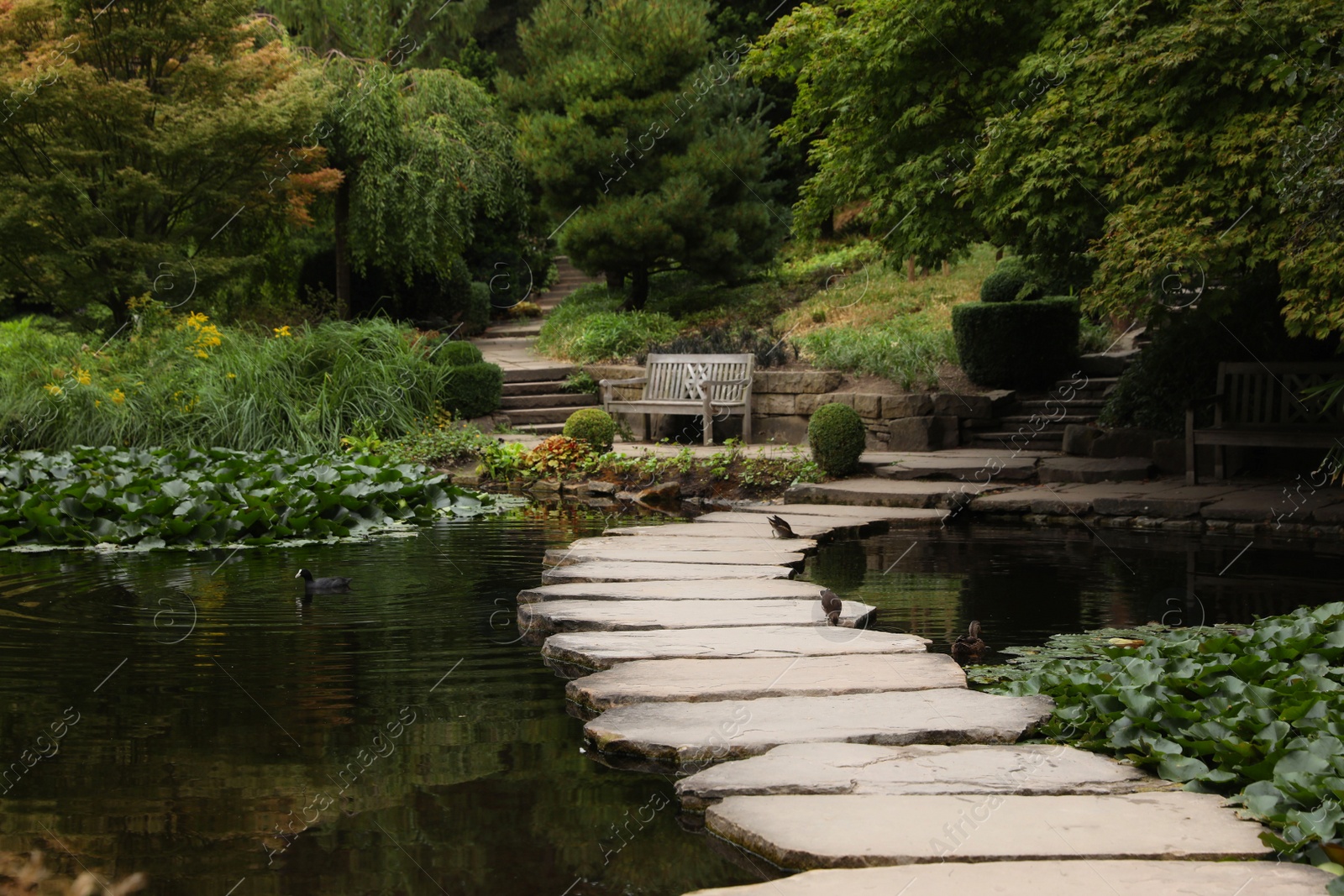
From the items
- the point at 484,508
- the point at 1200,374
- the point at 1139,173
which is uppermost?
the point at 1139,173

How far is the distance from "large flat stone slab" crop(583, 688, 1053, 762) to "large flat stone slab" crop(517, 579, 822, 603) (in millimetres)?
1514

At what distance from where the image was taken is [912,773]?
2.82 metres

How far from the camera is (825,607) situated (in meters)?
4.47

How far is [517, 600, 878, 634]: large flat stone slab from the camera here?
448 cm

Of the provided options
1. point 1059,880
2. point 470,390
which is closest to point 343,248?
point 470,390

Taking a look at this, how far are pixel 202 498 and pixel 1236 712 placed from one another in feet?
20.2

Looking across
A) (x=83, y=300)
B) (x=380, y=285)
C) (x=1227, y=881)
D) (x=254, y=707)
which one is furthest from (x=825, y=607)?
(x=380, y=285)

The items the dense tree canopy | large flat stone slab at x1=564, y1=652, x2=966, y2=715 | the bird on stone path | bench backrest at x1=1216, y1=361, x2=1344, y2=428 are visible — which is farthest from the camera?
bench backrest at x1=1216, y1=361, x2=1344, y2=428

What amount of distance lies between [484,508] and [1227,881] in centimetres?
693

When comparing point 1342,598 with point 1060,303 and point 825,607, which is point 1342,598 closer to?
point 825,607

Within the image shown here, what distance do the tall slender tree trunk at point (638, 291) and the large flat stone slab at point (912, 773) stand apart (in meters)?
14.3

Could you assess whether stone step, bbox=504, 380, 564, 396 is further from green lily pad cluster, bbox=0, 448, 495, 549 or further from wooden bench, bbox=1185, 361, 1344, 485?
wooden bench, bbox=1185, 361, 1344, 485

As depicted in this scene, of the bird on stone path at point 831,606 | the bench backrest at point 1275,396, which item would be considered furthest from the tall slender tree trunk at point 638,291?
the bird on stone path at point 831,606

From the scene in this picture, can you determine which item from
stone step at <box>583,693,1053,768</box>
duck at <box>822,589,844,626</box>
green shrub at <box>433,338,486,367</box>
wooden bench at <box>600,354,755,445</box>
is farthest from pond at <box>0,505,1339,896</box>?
green shrub at <box>433,338,486,367</box>
